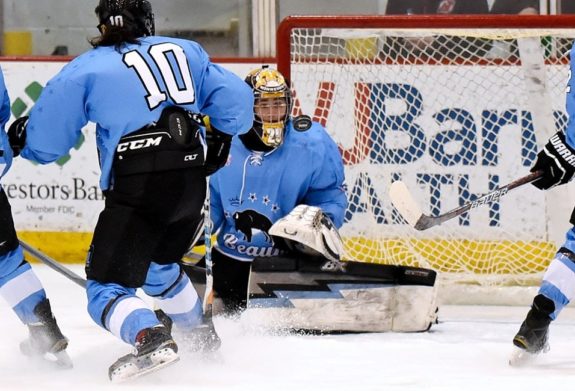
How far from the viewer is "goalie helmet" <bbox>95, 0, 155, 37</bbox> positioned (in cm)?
336

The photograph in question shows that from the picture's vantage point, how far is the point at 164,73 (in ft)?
10.9

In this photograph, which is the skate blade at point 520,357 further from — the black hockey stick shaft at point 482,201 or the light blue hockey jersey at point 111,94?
the light blue hockey jersey at point 111,94

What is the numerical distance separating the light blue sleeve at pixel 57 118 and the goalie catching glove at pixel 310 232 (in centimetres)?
94

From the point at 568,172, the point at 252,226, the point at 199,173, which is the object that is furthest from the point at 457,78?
the point at 199,173

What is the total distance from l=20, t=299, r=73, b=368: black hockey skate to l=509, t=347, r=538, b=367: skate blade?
121cm

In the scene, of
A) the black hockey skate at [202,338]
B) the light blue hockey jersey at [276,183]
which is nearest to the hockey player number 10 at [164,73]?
the black hockey skate at [202,338]

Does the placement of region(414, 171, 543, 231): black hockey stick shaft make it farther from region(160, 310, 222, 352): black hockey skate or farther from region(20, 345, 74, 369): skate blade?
region(20, 345, 74, 369): skate blade

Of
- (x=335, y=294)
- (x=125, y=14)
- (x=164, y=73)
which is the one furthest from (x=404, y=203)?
(x=125, y=14)

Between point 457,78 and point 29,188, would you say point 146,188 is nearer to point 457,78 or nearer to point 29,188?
point 457,78

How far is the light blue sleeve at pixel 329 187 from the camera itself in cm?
432

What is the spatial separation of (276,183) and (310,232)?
31 centimetres

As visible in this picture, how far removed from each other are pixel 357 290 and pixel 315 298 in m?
0.14

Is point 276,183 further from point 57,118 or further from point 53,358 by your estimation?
point 57,118

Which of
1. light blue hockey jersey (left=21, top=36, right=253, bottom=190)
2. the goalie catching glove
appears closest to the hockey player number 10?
light blue hockey jersey (left=21, top=36, right=253, bottom=190)
